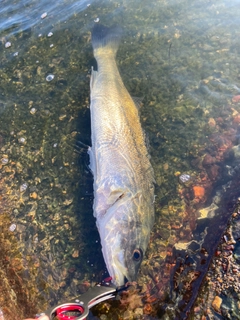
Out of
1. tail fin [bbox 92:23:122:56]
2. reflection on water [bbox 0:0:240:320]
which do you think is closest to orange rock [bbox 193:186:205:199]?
reflection on water [bbox 0:0:240:320]

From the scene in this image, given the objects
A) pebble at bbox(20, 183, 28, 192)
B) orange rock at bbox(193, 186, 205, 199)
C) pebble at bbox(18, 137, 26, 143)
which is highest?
pebble at bbox(18, 137, 26, 143)

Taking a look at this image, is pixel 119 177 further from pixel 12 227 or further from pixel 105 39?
pixel 105 39

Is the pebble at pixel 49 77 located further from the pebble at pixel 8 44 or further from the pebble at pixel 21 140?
the pebble at pixel 8 44

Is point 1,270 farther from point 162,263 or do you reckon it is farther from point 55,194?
point 162,263

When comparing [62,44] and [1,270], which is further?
[62,44]

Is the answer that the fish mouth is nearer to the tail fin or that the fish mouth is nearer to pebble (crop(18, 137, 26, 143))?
pebble (crop(18, 137, 26, 143))

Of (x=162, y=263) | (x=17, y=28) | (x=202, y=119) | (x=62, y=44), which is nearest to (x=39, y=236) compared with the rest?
(x=162, y=263)
